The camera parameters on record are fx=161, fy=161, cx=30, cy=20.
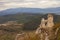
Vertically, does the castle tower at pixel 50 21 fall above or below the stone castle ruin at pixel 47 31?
above

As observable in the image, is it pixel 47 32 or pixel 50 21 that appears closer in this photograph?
pixel 47 32

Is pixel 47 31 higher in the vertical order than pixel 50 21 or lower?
lower

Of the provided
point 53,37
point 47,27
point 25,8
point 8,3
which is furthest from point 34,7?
point 53,37

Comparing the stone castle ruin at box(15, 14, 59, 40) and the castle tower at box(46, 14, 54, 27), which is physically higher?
the castle tower at box(46, 14, 54, 27)

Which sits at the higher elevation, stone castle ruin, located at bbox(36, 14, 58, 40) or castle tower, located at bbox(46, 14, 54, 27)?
castle tower, located at bbox(46, 14, 54, 27)

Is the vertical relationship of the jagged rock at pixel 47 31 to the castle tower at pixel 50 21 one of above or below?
below

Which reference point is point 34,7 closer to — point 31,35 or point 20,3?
point 20,3

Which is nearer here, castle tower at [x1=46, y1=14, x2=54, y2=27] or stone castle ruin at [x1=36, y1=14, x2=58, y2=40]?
stone castle ruin at [x1=36, y1=14, x2=58, y2=40]

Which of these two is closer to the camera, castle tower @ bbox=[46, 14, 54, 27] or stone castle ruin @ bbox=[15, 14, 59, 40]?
stone castle ruin @ bbox=[15, 14, 59, 40]

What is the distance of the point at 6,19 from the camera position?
17312 millimetres

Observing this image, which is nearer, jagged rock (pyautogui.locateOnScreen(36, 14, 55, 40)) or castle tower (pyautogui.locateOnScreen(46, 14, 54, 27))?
jagged rock (pyautogui.locateOnScreen(36, 14, 55, 40))

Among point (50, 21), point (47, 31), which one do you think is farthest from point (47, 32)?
point (50, 21)

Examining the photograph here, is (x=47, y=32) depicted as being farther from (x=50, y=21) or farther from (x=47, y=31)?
(x=50, y=21)

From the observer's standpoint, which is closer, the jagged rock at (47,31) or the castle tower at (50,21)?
the jagged rock at (47,31)
